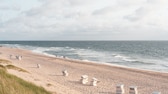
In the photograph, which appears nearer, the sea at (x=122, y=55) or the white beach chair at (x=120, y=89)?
the white beach chair at (x=120, y=89)

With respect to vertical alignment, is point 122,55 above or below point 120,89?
below

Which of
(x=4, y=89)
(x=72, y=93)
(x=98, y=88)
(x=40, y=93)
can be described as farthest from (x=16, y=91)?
(x=98, y=88)

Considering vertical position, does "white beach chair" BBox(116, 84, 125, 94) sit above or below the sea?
above

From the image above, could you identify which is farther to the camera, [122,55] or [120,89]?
[122,55]

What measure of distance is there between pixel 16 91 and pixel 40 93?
5.09 ft

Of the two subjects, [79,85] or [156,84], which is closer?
[79,85]

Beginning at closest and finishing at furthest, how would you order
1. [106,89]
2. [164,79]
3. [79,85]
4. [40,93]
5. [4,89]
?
[4,89]
[40,93]
[106,89]
[79,85]
[164,79]

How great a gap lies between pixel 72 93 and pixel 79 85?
12.3ft

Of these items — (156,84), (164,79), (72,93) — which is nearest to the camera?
(72,93)

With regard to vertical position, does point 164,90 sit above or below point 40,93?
below

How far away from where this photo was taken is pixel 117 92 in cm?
1656

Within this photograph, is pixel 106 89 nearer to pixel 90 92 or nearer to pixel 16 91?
pixel 90 92

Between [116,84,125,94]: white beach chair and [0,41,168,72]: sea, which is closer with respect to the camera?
[116,84,125,94]: white beach chair

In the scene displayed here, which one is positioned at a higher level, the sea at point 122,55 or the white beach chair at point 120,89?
the white beach chair at point 120,89
